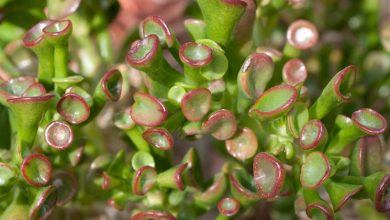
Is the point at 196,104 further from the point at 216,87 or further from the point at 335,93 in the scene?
the point at 335,93

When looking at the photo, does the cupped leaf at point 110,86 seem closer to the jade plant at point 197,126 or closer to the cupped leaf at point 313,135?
the jade plant at point 197,126

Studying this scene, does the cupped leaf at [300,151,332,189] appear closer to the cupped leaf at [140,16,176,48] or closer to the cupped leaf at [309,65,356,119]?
the cupped leaf at [309,65,356,119]

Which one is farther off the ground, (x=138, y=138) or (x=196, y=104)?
(x=196, y=104)

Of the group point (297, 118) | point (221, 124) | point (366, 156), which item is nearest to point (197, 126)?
point (221, 124)

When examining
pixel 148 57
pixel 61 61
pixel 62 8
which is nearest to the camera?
pixel 148 57

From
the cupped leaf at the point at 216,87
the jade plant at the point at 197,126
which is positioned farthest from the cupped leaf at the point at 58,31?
the cupped leaf at the point at 216,87

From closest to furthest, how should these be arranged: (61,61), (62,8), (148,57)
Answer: (148,57) → (61,61) → (62,8)

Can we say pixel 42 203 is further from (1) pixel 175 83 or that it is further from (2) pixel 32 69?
(2) pixel 32 69
